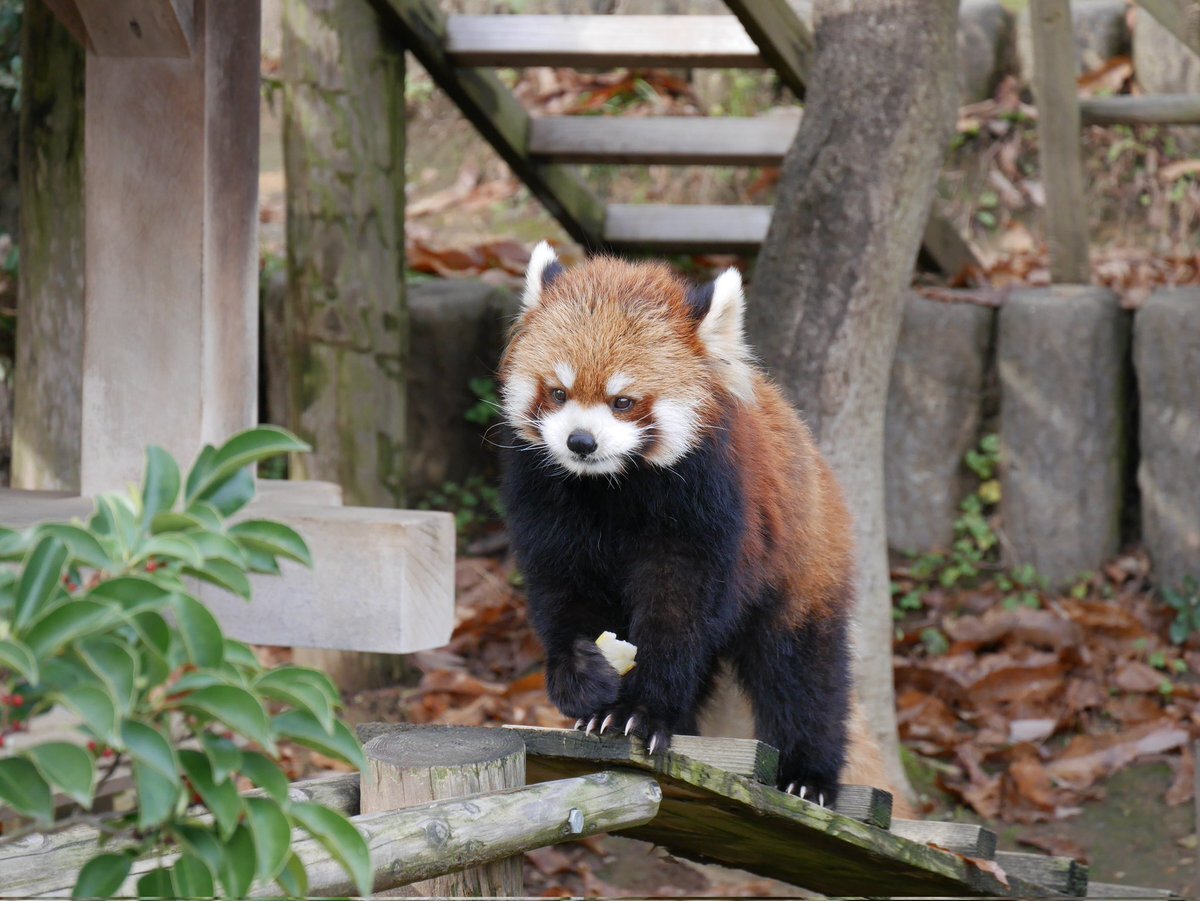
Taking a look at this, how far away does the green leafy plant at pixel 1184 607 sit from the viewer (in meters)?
5.75

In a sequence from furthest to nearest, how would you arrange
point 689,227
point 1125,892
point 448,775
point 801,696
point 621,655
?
1. point 689,227
2. point 1125,892
3. point 801,696
4. point 621,655
5. point 448,775

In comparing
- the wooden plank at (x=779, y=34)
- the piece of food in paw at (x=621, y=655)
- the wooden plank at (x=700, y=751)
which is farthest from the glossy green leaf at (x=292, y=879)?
the wooden plank at (x=779, y=34)

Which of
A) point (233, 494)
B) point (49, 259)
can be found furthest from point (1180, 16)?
point (233, 494)

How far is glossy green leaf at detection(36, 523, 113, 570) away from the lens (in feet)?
4.06

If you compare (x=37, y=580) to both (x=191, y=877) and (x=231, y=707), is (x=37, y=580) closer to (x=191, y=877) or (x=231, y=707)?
(x=231, y=707)

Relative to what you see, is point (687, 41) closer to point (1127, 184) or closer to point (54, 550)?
point (1127, 184)

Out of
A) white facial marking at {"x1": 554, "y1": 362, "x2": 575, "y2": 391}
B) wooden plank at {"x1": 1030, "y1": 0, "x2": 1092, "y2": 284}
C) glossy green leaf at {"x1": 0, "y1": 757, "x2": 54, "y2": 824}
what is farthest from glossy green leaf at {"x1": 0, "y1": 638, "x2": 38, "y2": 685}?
wooden plank at {"x1": 1030, "y1": 0, "x2": 1092, "y2": 284}

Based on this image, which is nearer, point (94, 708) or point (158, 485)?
point (94, 708)

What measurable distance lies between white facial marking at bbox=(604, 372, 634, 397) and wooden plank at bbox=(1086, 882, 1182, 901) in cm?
187

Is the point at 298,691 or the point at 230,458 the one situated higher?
the point at 230,458

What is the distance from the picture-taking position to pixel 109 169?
2.92m

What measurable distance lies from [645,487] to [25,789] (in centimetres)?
179

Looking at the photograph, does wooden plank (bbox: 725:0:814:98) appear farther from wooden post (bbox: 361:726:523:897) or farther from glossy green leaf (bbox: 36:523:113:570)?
glossy green leaf (bbox: 36:523:113:570)

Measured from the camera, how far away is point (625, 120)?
19.9 ft
